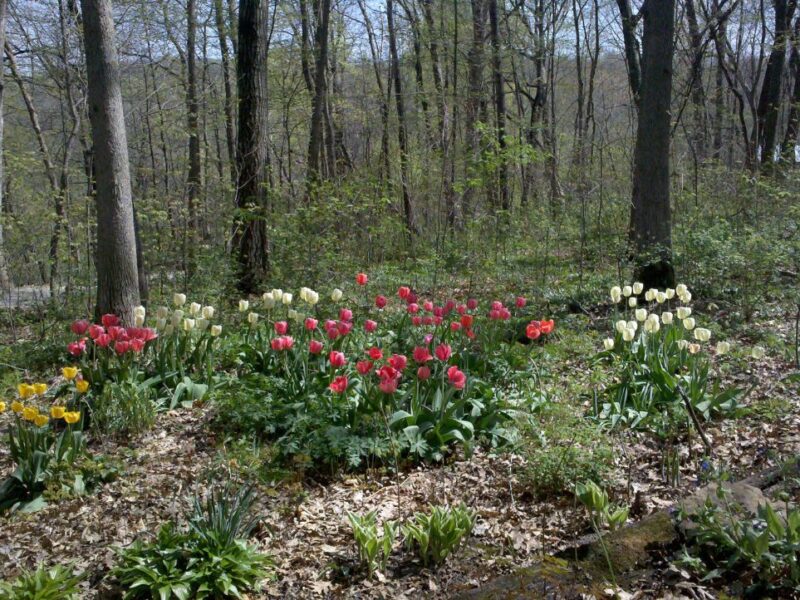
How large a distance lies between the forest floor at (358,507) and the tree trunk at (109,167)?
2.08 metres

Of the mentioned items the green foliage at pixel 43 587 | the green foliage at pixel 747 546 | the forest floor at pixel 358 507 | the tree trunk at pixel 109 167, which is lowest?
the forest floor at pixel 358 507

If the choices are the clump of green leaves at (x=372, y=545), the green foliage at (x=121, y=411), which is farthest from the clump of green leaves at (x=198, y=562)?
the green foliage at (x=121, y=411)

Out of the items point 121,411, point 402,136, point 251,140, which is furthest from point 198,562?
point 402,136

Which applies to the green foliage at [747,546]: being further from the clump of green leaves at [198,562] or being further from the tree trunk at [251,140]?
the tree trunk at [251,140]

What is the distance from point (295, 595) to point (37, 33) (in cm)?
1501

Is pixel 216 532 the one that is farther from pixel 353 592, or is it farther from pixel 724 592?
pixel 724 592

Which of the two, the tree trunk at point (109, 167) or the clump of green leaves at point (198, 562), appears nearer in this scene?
the clump of green leaves at point (198, 562)

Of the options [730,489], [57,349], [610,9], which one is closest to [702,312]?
[730,489]

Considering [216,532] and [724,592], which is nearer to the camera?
[724,592]

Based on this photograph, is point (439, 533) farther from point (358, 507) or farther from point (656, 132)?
point (656, 132)

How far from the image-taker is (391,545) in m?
3.19

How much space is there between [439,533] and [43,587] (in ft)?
6.07

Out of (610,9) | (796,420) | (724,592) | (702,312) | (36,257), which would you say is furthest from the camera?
(610,9)

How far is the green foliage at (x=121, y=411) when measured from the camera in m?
4.50
